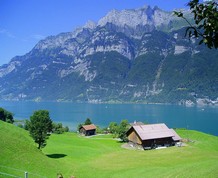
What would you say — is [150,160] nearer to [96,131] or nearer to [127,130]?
[127,130]

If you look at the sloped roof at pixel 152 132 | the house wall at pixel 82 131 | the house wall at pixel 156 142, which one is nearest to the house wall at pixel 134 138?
the sloped roof at pixel 152 132

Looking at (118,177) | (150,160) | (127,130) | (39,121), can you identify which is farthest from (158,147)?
(118,177)

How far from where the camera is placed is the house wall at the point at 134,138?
82600 millimetres

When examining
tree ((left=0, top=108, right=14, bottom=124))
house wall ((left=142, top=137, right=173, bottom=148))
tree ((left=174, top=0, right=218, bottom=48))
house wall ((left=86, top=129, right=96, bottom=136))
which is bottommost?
house wall ((left=86, top=129, right=96, bottom=136))

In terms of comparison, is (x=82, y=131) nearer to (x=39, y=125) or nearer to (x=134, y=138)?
(x=134, y=138)

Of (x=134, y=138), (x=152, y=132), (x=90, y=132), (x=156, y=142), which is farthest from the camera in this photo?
(x=90, y=132)

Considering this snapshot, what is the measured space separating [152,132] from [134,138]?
19.4 feet

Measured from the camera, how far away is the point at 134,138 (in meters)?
85.1

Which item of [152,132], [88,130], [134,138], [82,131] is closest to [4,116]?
[82,131]

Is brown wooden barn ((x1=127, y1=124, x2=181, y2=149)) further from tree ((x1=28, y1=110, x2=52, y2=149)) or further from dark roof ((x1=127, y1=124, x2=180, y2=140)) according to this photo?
tree ((x1=28, y1=110, x2=52, y2=149))

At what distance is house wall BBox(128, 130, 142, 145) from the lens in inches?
3252

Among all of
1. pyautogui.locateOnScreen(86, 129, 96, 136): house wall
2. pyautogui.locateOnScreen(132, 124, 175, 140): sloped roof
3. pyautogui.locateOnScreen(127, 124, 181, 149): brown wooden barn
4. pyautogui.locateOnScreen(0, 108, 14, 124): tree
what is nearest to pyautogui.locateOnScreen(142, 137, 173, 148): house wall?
pyautogui.locateOnScreen(127, 124, 181, 149): brown wooden barn

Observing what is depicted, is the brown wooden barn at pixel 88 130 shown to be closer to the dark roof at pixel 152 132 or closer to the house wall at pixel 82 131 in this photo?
the house wall at pixel 82 131

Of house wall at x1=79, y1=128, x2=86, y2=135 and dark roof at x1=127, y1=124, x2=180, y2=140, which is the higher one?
dark roof at x1=127, y1=124, x2=180, y2=140
